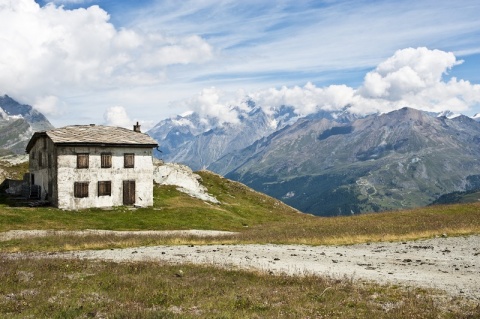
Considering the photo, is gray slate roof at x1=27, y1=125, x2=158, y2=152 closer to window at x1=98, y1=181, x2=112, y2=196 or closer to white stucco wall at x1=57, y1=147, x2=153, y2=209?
white stucco wall at x1=57, y1=147, x2=153, y2=209

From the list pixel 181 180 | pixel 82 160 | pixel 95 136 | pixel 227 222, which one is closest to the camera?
pixel 227 222

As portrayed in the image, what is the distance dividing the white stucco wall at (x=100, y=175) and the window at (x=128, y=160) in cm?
44

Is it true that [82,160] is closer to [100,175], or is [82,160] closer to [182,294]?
[100,175]

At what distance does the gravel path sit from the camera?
1961 cm

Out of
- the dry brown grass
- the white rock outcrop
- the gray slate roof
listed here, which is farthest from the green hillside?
the dry brown grass

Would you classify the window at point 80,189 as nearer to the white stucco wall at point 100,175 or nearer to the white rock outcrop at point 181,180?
the white stucco wall at point 100,175

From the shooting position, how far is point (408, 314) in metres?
13.2

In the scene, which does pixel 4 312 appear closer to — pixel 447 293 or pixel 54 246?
pixel 447 293

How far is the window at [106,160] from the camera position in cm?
6191

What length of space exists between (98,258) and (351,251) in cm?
1672

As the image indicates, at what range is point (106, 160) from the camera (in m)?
62.2

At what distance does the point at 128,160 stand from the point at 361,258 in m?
45.2

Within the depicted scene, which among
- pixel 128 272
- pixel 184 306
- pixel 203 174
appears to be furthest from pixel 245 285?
pixel 203 174

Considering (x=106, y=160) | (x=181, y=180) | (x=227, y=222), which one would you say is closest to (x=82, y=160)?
(x=106, y=160)
